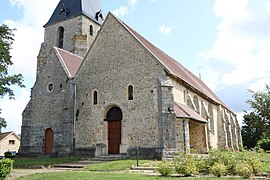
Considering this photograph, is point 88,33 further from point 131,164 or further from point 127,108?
point 131,164

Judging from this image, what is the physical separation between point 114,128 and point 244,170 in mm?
11446

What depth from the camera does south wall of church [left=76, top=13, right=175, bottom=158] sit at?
18125 mm

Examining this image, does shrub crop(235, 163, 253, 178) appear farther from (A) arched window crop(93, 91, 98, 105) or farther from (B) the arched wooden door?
(B) the arched wooden door

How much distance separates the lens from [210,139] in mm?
24094

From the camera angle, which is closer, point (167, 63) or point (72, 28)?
point (167, 63)

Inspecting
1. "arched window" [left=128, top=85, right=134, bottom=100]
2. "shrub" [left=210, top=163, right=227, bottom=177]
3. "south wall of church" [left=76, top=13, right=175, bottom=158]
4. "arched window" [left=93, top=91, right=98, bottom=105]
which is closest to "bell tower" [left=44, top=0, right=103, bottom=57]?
"south wall of church" [left=76, top=13, right=175, bottom=158]

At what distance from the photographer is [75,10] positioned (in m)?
34.3

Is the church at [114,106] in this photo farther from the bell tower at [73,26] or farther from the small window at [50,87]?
the bell tower at [73,26]

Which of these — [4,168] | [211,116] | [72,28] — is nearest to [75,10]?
[72,28]

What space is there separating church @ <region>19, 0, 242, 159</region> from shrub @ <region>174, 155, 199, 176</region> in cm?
364

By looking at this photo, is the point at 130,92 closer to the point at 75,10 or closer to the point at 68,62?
the point at 68,62

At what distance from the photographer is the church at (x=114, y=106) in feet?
58.5

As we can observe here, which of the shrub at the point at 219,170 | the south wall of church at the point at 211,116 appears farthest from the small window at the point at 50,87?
the shrub at the point at 219,170

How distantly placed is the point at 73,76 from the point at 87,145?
20.2 feet
